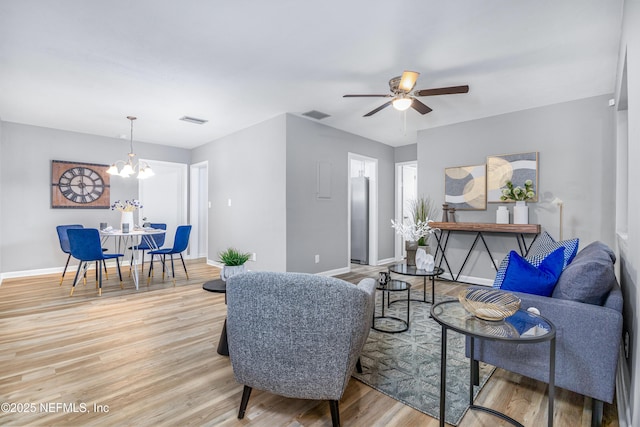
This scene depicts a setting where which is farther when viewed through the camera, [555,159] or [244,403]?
[555,159]

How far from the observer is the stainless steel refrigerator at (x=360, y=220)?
20.0 feet

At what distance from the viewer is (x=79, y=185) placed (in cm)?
541

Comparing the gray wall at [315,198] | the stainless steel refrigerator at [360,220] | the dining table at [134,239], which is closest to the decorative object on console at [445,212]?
the gray wall at [315,198]

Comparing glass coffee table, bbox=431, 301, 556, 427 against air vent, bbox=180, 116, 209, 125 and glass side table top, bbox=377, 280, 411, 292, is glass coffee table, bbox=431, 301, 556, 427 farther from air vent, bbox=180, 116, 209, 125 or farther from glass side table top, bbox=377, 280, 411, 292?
air vent, bbox=180, 116, 209, 125

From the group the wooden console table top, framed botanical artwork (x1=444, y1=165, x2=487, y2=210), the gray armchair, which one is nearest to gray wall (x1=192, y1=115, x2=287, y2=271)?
the wooden console table top

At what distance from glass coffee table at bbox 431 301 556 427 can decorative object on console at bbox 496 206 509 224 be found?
9.83 ft

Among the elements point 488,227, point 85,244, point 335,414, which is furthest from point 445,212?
point 85,244

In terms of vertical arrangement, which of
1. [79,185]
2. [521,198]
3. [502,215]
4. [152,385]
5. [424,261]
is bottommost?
[152,385]

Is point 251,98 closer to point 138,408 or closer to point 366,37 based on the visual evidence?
point 366,37

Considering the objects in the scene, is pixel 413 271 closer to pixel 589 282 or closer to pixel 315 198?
pixel 589 282

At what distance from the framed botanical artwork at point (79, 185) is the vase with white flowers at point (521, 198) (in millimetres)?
6628

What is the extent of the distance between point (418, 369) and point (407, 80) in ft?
7.40

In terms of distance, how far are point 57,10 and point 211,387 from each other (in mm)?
2767

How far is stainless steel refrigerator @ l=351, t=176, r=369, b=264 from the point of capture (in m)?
6.09
